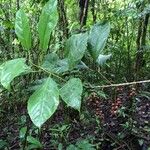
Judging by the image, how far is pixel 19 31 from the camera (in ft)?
2.51

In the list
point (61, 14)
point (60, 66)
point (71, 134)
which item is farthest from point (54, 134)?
point (60, 66)

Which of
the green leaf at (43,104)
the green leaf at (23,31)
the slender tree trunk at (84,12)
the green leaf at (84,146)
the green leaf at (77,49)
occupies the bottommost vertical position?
the green leaf at (84,146)

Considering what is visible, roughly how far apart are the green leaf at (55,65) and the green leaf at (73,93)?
0.33 feet

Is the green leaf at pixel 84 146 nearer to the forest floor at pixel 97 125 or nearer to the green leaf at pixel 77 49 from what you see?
the forest floor at pixel 97 125

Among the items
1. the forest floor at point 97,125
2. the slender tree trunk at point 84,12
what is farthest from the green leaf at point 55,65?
the forest floor at point 97,125

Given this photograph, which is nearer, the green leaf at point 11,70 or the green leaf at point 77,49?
the green leaf at point 11,70

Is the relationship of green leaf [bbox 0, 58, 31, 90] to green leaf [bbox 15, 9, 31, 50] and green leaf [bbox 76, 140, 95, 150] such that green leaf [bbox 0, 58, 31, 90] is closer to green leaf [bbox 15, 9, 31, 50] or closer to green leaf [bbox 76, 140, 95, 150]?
green leaf [bbox 15, 9, 31, 50]

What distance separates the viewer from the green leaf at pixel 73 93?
0.70m

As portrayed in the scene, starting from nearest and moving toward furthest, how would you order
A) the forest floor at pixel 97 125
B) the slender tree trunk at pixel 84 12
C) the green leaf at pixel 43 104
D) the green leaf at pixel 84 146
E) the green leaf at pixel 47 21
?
the green leaf at pixel 43 104 → the green leaf at pixel 47 21 → the slender tree trunk at pixel 84 12 → the green leaf at pixel 84 146 → the forest floor at pixel 97 125

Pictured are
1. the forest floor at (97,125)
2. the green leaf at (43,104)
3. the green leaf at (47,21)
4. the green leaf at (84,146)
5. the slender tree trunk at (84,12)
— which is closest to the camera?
the green leaf at (43,104)

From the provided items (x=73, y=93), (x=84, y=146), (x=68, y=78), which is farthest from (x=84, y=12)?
(x=73, y=93)

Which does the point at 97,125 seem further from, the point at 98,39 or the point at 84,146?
the point at 98,39

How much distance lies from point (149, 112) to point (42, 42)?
283cm

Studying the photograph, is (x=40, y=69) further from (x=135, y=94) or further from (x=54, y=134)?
(x=135, y=94)
